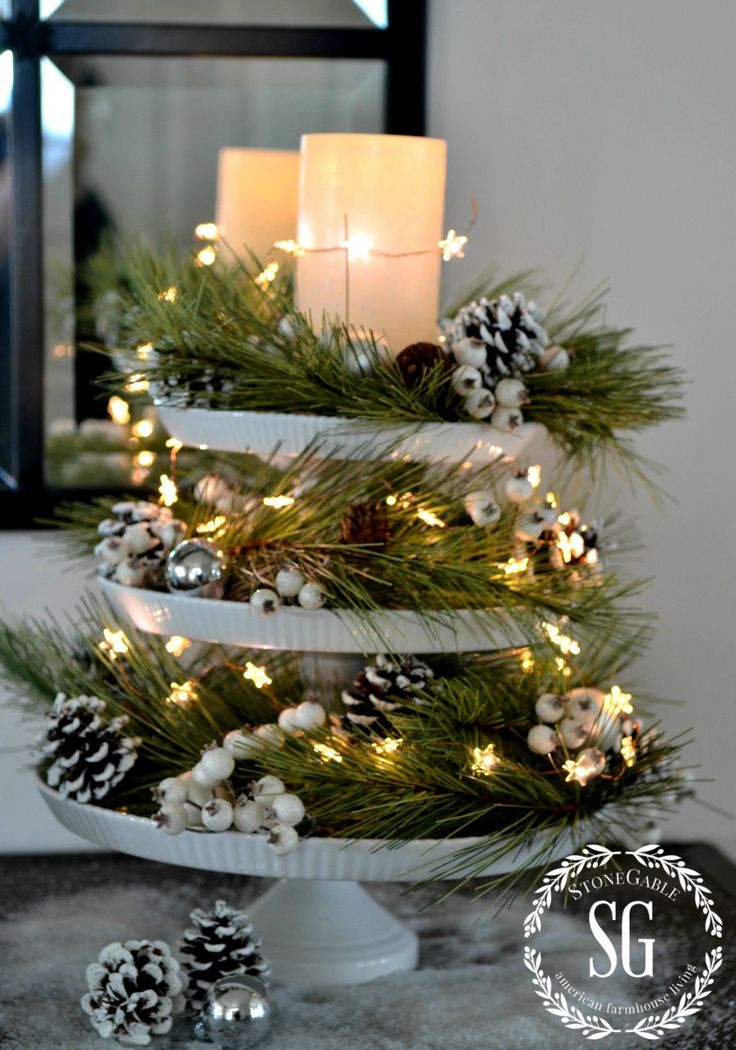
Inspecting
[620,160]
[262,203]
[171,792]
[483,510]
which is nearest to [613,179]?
[620,160]

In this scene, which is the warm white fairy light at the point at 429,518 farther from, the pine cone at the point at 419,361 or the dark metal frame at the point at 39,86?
the dark metal frame at the point at 39,86

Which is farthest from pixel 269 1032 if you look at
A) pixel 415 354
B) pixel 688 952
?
pixel 415 354

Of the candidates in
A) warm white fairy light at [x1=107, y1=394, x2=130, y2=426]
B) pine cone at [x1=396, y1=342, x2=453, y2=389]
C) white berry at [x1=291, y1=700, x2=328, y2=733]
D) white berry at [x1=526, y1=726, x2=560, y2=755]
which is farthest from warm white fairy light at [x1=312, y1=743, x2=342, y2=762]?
warm white fairy light at [x1=107, y1=394, x2=130, y2=426]

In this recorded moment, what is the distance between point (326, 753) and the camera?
75cm

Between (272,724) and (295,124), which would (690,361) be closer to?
(295,124)

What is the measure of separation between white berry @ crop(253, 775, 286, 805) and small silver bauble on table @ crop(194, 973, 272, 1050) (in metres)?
0.13

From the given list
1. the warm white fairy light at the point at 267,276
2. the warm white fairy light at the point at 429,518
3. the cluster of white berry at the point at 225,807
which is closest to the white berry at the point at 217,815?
the cluster of white berry at the point at 225,807

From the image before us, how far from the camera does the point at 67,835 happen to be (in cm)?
110

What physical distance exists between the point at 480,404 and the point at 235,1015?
1.27 feet

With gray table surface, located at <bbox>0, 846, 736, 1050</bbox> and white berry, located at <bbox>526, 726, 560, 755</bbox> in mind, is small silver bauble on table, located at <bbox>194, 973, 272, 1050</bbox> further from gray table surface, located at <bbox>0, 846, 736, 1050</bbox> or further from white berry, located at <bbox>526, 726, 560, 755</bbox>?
white berry, located at <bbox>526, 726, 560, 755</bbox>

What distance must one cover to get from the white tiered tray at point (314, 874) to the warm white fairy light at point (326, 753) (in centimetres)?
5

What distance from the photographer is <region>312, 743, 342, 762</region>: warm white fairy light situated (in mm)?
745

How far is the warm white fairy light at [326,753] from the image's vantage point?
745 millimetres

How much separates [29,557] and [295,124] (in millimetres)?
411
